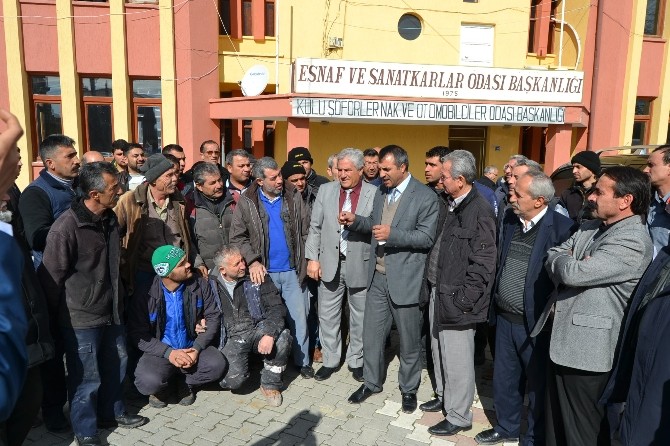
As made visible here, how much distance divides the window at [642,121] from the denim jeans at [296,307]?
1327 cm

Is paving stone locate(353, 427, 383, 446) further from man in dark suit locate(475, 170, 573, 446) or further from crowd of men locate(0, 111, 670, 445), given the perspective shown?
man in dark suit locate(475, 170, 573, 446)

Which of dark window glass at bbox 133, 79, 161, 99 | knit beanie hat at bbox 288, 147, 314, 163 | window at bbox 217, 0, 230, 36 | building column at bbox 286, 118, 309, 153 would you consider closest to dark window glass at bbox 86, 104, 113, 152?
dark window glass at bbox 133, 79, 161, 99

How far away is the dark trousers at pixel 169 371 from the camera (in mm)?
3873

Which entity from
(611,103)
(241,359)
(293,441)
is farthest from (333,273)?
(611,103)

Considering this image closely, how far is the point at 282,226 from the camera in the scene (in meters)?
4.56

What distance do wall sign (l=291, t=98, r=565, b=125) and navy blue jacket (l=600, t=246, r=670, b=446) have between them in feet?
28.3

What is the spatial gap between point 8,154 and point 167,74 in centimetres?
1133

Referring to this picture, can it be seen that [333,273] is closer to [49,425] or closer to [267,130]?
[49,425]

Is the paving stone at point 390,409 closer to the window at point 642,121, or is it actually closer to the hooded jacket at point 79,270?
the hooded jacket at point 79,270

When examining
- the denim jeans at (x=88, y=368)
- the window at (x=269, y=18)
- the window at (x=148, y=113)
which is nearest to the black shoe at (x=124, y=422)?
the denim jeans at (x=88, y=368)

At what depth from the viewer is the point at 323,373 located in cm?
459

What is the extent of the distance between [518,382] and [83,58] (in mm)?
11640

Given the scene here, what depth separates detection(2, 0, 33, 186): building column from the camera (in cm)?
1041

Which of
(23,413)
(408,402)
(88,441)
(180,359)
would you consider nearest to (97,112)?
(180,359)
